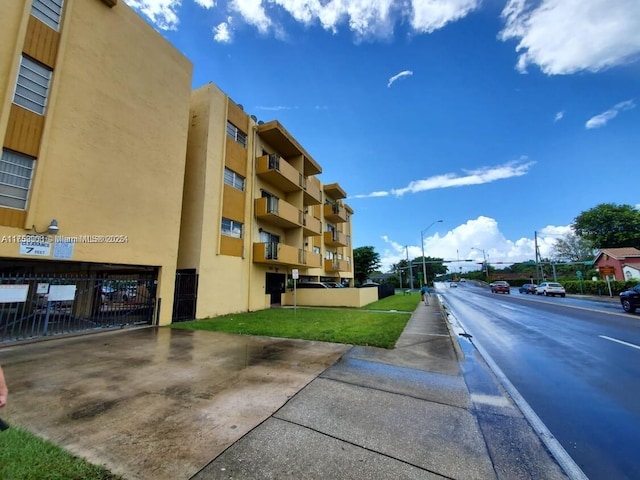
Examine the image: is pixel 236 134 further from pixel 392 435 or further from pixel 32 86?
pixel 392 435

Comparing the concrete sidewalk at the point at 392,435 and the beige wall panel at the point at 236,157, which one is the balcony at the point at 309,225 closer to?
the beige wall panel at the point at 236,157

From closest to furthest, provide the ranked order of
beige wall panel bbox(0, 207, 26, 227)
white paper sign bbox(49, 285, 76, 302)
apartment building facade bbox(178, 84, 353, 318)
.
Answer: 1. beige wall panel bbox(0, 207, 26, 227)
2. white paper sign bbox(49, 285, 76, 302)
3. apartment building facade bbox(178, 84, 353, 318)

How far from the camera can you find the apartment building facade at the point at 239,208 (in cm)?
1478

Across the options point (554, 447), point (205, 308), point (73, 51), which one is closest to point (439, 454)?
point (554, 447)

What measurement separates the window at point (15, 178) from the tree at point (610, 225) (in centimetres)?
7053

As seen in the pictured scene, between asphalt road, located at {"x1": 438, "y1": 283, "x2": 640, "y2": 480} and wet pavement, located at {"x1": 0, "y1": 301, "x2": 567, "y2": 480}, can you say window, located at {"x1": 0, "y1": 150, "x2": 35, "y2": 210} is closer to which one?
wet pavement, located at {"x1": 0, "y1": 301, "x2": 567, "y2": 480}

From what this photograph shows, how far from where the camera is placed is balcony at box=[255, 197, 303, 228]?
18.3 m

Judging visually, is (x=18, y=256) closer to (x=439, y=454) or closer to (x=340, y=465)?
(x=340, y=465)

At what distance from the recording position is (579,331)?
10.9 meters

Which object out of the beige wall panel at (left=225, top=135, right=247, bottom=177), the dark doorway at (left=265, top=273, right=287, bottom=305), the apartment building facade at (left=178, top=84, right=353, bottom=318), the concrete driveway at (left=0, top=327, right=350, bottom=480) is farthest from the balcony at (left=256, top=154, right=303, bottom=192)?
the concrete driveway at (left=0, top=327, right=350, bottom=480)

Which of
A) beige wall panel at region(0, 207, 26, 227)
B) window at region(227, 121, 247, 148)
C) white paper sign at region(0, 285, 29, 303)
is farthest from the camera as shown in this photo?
window at region(227, 121, 247, 148)

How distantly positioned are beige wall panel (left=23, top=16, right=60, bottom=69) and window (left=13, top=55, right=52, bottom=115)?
221 mm

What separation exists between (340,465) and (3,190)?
36.9 ft

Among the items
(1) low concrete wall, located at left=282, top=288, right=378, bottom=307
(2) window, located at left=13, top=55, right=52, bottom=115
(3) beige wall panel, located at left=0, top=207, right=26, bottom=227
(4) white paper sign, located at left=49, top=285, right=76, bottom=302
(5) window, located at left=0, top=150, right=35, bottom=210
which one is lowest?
(1) low concrete wall, located at left=282, top=288, right=378, bottom=307
